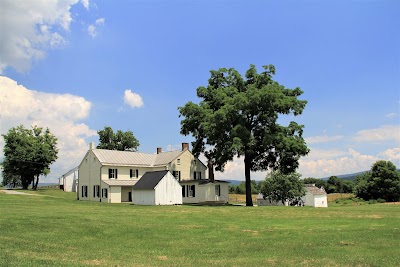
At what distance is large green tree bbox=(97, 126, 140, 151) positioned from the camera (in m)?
A: 88.1

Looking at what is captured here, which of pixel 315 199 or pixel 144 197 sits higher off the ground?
pixel 144 197


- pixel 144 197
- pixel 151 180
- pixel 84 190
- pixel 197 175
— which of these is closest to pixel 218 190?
pixel 197 175

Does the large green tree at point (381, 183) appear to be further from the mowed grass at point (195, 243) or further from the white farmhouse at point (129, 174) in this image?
the mowed grass at point (195, 243)

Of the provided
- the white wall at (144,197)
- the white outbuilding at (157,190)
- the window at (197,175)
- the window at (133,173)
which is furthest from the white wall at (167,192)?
the window at (133,173)

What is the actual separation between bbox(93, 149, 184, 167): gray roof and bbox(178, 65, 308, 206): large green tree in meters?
11.0

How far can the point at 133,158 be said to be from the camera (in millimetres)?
58375

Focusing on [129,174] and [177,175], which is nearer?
[129,174]

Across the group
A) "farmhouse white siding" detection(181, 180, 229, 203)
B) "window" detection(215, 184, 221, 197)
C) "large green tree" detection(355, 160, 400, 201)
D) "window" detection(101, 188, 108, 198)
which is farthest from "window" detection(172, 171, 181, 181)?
"large green tree" detection(355, 160, 400, 201)

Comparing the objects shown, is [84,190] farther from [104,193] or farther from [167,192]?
[167,192]

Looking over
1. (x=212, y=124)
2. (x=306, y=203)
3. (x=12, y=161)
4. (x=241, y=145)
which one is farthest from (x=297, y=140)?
A: (x=12, y=161)

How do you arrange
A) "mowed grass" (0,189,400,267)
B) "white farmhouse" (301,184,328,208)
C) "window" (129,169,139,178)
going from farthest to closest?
"white farmhouse" (301,184,328,208)
"window" (129,169,139,178)
"mowed grass" (0,189,400,267)

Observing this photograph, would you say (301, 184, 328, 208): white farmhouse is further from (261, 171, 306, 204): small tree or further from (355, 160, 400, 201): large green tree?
(261, 171, 306, 204): small tree

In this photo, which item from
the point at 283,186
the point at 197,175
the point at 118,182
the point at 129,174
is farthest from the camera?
the point at 197,175

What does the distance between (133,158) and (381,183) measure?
42.9 m
